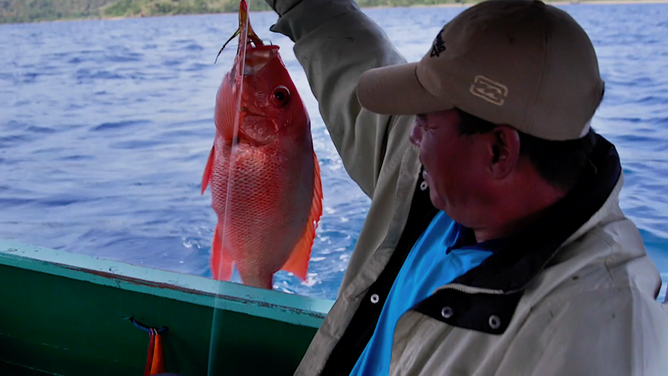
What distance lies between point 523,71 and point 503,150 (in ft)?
0.48

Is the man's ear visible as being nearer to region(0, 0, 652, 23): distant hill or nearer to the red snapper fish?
region(0, 0, 652, 23): distant hill

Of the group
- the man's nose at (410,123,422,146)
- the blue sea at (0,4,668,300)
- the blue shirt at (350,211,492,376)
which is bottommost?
the blue sea at (0,4,668,300)

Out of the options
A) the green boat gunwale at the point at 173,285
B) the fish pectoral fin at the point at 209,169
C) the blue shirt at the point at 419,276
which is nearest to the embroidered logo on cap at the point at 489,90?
the blue shirt at the point at 419,276

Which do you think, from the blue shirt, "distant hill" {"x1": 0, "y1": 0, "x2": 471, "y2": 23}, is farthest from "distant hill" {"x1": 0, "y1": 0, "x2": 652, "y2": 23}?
the blue shirt

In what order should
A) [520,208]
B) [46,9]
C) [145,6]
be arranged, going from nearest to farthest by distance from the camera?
[520,208] < [145,6] < [46,9]

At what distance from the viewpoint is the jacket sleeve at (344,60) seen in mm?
1593

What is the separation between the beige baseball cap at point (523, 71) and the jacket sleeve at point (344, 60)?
53 centimetres

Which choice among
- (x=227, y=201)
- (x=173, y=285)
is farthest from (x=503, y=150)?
(x=173, y=285)

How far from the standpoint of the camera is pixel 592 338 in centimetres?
87

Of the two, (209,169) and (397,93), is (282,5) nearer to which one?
(209,169)

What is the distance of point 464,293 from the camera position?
1043mm

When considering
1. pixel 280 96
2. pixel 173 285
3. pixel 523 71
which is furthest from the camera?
pixel 173 285

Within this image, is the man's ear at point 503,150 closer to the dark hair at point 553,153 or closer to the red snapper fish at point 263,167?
the dark hair at point 553,153

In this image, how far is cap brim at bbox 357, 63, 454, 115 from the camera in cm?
110
